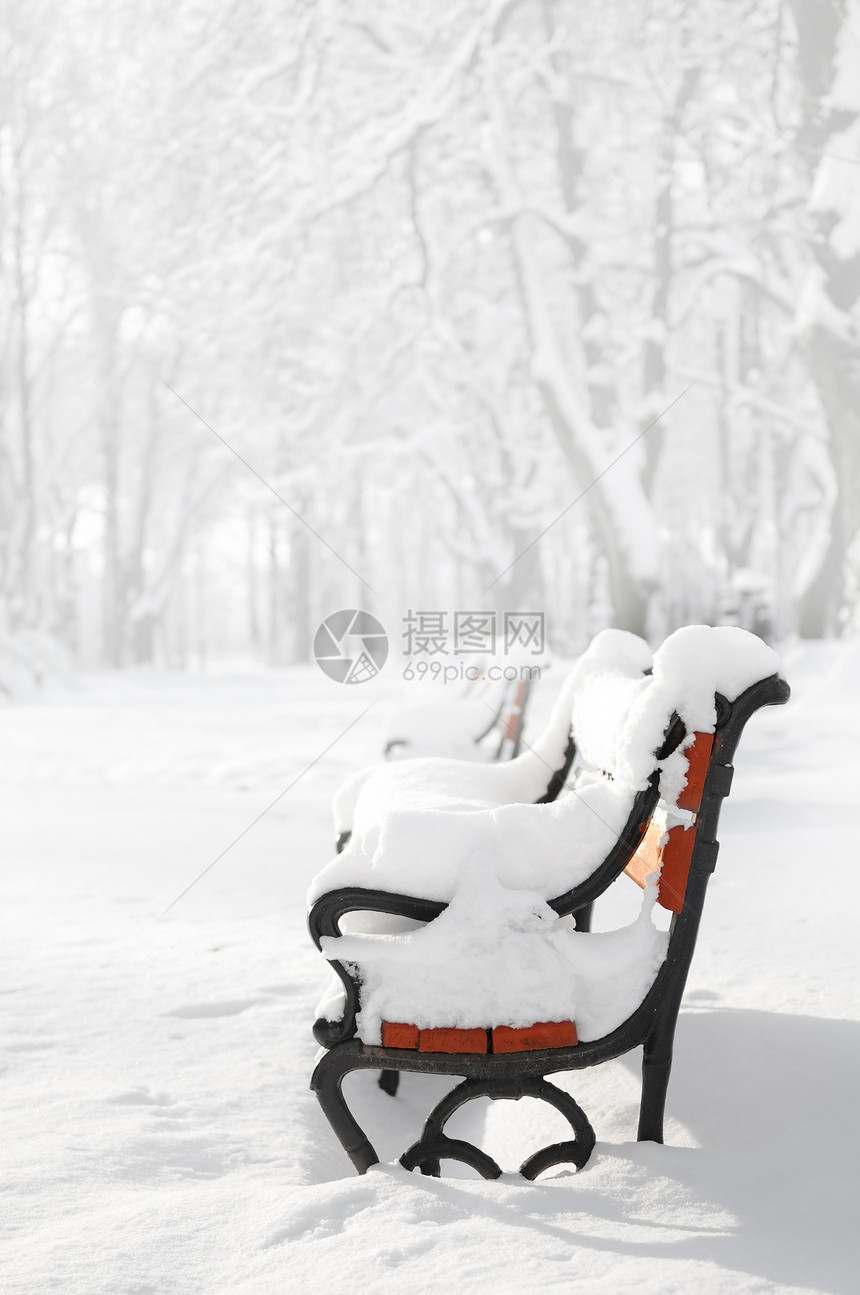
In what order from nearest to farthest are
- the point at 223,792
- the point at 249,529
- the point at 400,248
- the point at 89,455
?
the point at 223,792
the point at 400,248
the point at 89,455
the point at 249,529

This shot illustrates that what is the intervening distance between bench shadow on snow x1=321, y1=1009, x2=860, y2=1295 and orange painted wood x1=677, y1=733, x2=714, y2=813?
60cm

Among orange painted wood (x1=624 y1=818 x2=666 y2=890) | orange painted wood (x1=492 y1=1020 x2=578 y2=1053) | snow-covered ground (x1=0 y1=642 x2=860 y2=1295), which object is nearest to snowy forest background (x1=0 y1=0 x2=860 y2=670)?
snow-covered ground (x1=0 y1=642 x2=860 y2=1295)

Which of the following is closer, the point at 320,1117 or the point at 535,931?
the point at 535,931

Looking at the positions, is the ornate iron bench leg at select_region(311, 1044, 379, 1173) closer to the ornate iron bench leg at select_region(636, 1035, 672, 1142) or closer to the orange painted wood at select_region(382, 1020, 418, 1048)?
the orange painted wood at select_region(382, 1020, 418, 1048)

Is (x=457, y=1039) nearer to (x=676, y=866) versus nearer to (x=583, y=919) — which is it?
(x=676, y=866)

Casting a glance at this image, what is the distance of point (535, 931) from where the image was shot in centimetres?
166

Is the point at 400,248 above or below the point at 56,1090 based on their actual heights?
above

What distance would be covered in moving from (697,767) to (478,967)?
490mm

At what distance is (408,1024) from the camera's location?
1631 millimetres

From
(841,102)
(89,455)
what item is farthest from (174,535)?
(841,102)

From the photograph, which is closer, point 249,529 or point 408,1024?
point 408,1024

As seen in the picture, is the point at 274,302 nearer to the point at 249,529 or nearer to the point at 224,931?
the point at 224,931

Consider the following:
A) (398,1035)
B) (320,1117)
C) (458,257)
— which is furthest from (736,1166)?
(458,257)

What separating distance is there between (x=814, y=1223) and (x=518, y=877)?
0.66 meters
